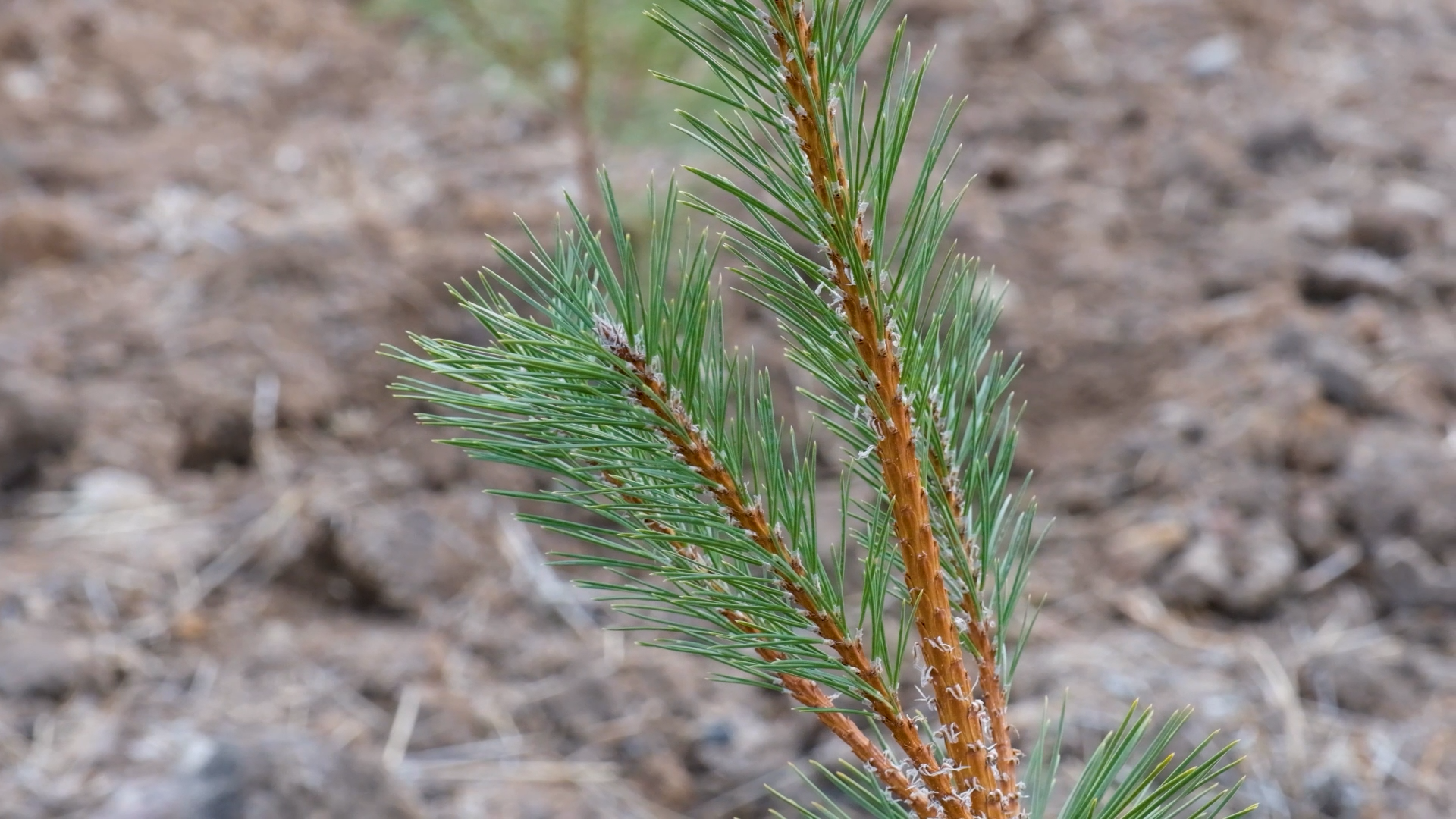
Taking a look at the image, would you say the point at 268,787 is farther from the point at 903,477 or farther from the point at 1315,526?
the point at 1315,526

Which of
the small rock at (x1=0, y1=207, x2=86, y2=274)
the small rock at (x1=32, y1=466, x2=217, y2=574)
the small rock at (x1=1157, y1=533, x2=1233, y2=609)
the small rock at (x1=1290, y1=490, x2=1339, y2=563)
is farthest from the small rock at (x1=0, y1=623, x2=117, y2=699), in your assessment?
the small rock at (x1=1290, y1=490, x2=1339, y2=563)

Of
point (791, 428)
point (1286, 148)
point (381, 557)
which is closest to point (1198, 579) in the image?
point (381, 557)

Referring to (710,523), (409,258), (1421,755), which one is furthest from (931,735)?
(409,258)

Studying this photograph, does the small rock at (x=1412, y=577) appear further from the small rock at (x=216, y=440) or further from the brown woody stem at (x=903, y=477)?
the small rock at (x=216, y=440)

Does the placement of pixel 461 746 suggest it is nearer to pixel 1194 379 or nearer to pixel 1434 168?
pixel 1194 379

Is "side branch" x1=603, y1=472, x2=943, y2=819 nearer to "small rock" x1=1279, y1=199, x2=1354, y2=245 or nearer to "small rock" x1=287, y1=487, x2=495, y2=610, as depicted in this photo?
"small rock" x1=287, y1=487, x2=495, y2=610

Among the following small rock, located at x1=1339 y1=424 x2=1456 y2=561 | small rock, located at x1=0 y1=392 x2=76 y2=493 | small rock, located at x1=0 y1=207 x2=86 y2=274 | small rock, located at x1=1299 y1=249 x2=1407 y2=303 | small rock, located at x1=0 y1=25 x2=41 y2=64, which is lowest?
small rock, located at x1=0 y1=392 x2=76 y2=493
